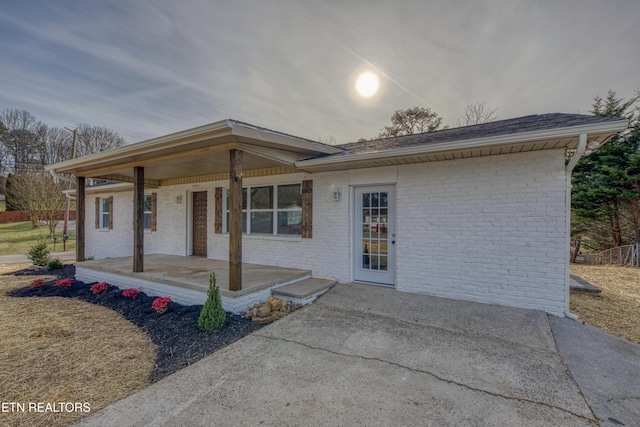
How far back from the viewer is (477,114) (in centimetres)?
1661

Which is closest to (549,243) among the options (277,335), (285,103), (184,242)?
(277,335)

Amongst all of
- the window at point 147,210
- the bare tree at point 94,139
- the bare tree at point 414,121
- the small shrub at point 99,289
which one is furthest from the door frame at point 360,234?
the bare tree at point 94,139

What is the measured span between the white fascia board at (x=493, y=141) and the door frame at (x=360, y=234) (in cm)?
90

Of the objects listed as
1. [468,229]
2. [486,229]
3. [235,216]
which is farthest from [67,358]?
[486,229]

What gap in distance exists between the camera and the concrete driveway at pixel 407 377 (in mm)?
2213

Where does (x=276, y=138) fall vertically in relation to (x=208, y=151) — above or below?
above

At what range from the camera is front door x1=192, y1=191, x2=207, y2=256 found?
8.53 metres

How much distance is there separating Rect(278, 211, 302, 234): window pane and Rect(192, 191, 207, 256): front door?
3002mm

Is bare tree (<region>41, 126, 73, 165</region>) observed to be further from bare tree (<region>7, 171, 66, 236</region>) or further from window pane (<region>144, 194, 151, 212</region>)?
window pane (<region>144, 194, 151, 212</region>)

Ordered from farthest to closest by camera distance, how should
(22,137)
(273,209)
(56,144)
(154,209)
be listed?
1. (56,144)
2. (22,137)
3. (154,209)
4. (273,209)

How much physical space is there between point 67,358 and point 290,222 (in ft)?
14.4

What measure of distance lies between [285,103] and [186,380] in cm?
870

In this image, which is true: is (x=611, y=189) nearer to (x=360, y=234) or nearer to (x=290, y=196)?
(x=360, y=234)

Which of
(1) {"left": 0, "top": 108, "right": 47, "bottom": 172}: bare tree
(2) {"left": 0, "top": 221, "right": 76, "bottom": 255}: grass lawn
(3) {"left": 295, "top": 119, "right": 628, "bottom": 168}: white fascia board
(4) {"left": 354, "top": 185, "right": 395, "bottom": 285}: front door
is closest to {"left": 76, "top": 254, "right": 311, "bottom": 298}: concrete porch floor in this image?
(4) {"left": 354, "top": 185, "right": 395, "bottom": 285}: front door
